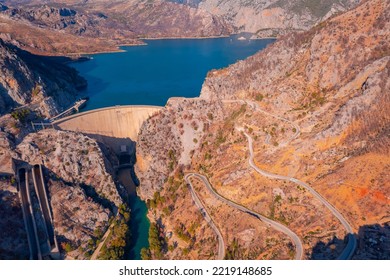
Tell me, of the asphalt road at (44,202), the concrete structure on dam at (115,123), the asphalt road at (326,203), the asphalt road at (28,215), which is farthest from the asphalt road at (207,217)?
the asphalt road at (28,215)

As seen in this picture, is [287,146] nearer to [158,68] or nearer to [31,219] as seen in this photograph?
[31,219]

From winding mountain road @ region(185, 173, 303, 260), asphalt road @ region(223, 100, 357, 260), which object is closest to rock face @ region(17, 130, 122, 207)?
winding mountain road @ region(185, 173, 303, 260)

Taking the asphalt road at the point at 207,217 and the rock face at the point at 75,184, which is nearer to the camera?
the asphalt road at the point at 207,217

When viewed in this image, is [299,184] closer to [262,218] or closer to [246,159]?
[262,218]

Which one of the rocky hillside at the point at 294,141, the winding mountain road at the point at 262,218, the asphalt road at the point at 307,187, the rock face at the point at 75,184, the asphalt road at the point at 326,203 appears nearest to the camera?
the asphalt road at the point at 326,203

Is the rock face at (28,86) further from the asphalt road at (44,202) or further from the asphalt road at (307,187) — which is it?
the asphalt road at (307,187)

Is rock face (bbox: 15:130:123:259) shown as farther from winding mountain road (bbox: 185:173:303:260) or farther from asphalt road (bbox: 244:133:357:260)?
asphalt road (bbox: 244:133:357:260)
